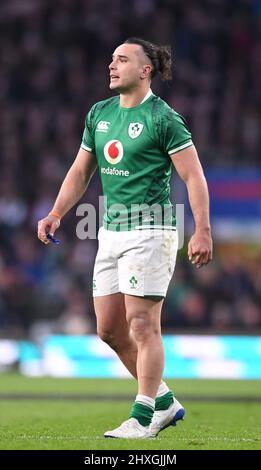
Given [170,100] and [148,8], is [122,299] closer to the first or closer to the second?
[170,100]

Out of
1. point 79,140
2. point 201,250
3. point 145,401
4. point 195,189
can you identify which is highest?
point 79,140

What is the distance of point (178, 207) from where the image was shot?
8.61 m

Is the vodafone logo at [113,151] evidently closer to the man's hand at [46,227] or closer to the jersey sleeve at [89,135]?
the jersey sleeve at [89,135]

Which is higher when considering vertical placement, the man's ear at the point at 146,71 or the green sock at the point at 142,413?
the man's ear at the point at 146,71

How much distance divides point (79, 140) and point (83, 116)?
62 cm

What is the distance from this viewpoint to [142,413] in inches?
270

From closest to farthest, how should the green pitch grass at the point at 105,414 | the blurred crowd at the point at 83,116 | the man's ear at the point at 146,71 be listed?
the green pitch grass at the point at 105,414
the man's ear at the point at 146,71
the blurred crowd at the point at 83,116

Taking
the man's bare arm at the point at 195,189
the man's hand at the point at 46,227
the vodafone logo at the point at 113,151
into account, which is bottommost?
the man's hand at the point at 46,227

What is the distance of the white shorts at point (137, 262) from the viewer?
698cm

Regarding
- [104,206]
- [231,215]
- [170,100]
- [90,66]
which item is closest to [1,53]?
[90,66]

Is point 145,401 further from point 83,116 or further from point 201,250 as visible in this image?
point 83,116

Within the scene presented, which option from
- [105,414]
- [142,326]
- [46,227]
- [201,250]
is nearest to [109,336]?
[142,326]

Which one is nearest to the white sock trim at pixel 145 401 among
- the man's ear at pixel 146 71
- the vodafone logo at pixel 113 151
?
the vodafone logo at pixel 113 151

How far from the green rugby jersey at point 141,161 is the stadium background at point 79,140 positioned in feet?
27.5
